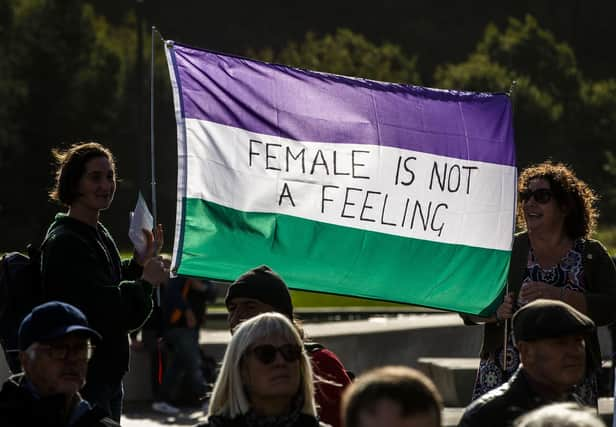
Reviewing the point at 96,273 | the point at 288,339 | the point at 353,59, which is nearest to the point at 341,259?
the point at 96,273

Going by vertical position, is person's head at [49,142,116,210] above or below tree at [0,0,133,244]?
below

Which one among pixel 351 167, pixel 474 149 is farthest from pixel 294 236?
pixel 474 149

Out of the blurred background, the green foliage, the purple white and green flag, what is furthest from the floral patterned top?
the green foliage

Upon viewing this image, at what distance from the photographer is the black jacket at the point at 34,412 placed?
4.74 meters

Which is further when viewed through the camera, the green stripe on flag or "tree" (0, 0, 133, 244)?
"tree" (0, 0, 133, 244)

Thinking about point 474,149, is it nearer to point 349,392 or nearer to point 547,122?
point 349,392

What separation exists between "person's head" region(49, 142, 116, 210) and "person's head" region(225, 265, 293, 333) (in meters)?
0.75

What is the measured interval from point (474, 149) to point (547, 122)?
58541 millimetres

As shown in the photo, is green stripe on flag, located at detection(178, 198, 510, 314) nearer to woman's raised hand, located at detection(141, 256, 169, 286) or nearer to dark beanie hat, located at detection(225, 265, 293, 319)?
woman's raised hand, located at detection(141, 256, 169, 286)

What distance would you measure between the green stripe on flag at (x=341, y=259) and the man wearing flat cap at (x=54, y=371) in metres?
1.66

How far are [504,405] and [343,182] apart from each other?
2.55 metres

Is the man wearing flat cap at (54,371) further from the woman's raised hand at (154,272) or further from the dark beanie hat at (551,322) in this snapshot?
the dark beanie hat at (551,322)

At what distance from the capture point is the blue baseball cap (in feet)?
15.9

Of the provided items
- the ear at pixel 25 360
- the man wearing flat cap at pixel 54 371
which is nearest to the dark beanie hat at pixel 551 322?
the man wearing flat cap at pixel 54 371
